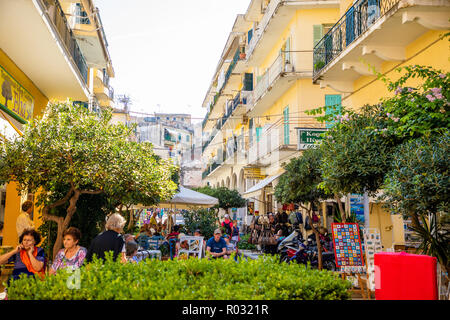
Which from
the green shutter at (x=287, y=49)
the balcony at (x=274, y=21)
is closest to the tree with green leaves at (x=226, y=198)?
the balcony at (x=274, y=21)

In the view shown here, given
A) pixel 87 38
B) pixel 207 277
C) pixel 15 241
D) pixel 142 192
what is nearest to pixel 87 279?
pixel 207 277

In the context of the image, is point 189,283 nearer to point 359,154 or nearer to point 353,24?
point 359,154

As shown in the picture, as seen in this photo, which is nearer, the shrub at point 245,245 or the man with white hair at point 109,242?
the man with white hair at point 109,242

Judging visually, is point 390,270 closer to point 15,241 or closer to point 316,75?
point 316,75

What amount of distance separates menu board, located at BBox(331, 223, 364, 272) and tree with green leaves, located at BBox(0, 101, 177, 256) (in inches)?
161

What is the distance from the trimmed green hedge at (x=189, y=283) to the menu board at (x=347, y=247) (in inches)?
221

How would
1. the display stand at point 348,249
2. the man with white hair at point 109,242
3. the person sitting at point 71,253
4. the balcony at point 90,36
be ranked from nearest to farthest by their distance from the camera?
the person sitting at point 71,253 < the man with white hair at point 109,242 < the display stand at point 348,249 < the balcony at point 90,36

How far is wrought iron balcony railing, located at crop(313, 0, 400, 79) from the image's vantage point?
11.1 metres

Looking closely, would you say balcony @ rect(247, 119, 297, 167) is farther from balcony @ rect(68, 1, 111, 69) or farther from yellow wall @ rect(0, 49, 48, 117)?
yellow wall @ rect(0, 49, 48, 117)

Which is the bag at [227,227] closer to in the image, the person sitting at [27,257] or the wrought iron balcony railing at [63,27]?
the wrought iron balcony railing at [63,27]

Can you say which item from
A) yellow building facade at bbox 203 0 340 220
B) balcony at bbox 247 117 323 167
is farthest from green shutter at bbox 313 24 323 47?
balcony at bbox 247 117 323 167

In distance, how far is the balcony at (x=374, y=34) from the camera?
376 inches

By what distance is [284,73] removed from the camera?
20.5 meters

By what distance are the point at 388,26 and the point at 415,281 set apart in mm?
6883
